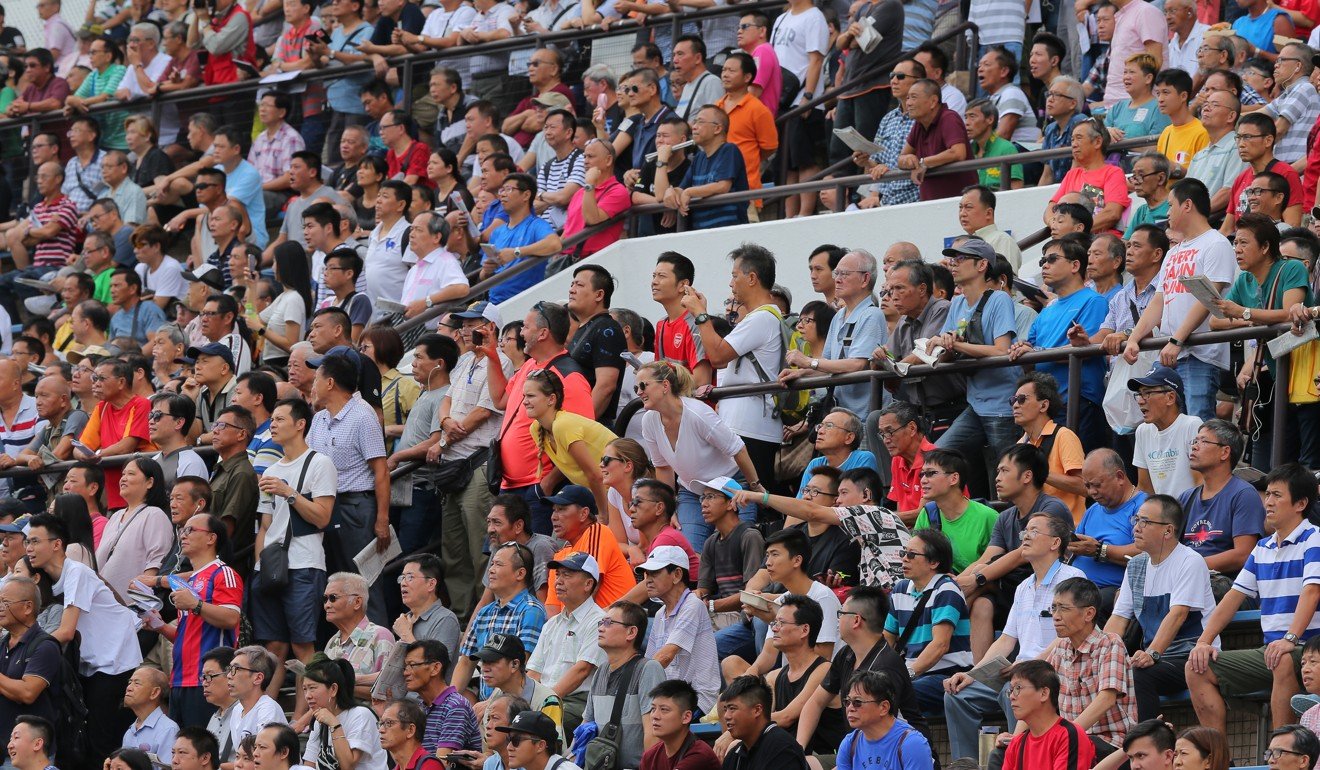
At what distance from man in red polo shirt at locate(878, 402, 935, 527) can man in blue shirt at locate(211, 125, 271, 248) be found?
727cm

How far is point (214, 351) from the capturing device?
13969mm

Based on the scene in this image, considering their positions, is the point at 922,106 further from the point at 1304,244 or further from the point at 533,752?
the point at 533,752

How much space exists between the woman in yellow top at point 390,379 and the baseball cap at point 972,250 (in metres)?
3.57

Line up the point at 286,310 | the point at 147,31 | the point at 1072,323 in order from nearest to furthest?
the point at 1072,323 → the point at 286,310 → the point at 147,31

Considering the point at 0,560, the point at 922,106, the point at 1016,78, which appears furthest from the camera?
Result: the point at 1016,78

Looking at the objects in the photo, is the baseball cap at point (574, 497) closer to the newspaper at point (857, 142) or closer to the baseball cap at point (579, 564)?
the baseball cap at point (579, 564)

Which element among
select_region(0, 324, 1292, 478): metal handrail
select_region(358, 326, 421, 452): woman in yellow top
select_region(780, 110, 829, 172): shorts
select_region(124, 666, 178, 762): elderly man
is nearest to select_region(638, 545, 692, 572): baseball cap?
select_region(0, 324, 1292, 478): metal handrail

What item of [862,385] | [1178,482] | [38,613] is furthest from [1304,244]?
[38,613]

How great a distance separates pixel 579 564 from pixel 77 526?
135 inches

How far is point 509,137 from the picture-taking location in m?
17.1

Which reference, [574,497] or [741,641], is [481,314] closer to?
[574,497]

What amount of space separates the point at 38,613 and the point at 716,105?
18.7 ft

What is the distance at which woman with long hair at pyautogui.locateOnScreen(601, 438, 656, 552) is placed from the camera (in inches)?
469

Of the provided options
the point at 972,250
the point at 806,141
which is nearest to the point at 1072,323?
the point at 972,250
